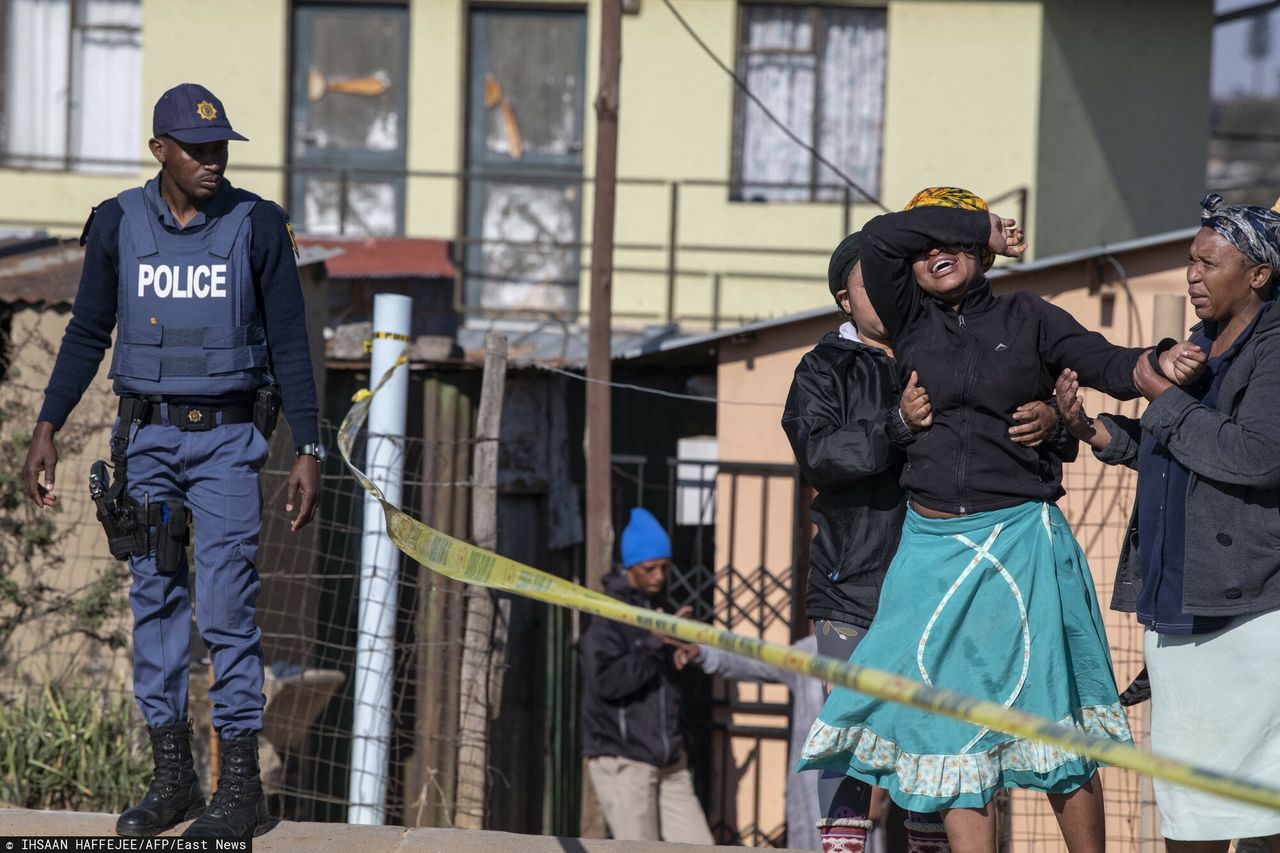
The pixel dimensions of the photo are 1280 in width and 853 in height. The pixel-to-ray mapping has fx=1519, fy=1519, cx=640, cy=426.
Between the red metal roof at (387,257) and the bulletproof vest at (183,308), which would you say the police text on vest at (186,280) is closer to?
the bulletproof vest at (183,308)

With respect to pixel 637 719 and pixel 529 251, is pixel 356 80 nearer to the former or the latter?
pixel 529 251

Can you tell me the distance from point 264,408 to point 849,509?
1.67 m

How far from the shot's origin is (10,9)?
1322 cm

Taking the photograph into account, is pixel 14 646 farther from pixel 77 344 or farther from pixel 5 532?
pixel 77 344

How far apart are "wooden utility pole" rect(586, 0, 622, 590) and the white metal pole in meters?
1.26

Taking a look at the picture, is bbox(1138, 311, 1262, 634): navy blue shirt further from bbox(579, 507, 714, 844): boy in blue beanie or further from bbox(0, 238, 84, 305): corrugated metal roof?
bbox(0, 238, 84, 305): corrugated metal roof

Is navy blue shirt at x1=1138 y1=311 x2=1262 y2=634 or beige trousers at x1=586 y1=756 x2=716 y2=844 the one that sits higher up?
navy blue shirt at x1=1138 y1=311 x2=1262 y2=634

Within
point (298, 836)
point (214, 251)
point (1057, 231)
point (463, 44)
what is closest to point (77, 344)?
point (214, 251)

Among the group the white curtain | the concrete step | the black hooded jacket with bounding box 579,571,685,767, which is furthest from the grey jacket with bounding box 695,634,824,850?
the white curtain

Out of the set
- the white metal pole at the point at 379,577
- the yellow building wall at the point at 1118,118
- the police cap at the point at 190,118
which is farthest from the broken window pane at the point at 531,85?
the police cap at the point at 190,118

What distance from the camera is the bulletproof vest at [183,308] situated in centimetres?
418

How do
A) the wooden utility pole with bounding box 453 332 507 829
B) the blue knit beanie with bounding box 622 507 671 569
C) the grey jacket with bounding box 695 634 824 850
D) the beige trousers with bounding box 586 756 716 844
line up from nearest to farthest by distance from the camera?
the grey jacket with bounding box 695 634 824 850, the wooden utility pole with bounding box 453 332 507 829, the beige trousers with bounding box 586 756 716 844, the blue knit beanie with bounding box 622 507 671 569

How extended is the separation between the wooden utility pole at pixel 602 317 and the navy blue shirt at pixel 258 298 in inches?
134

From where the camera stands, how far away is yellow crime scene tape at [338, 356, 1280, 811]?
2322mm
